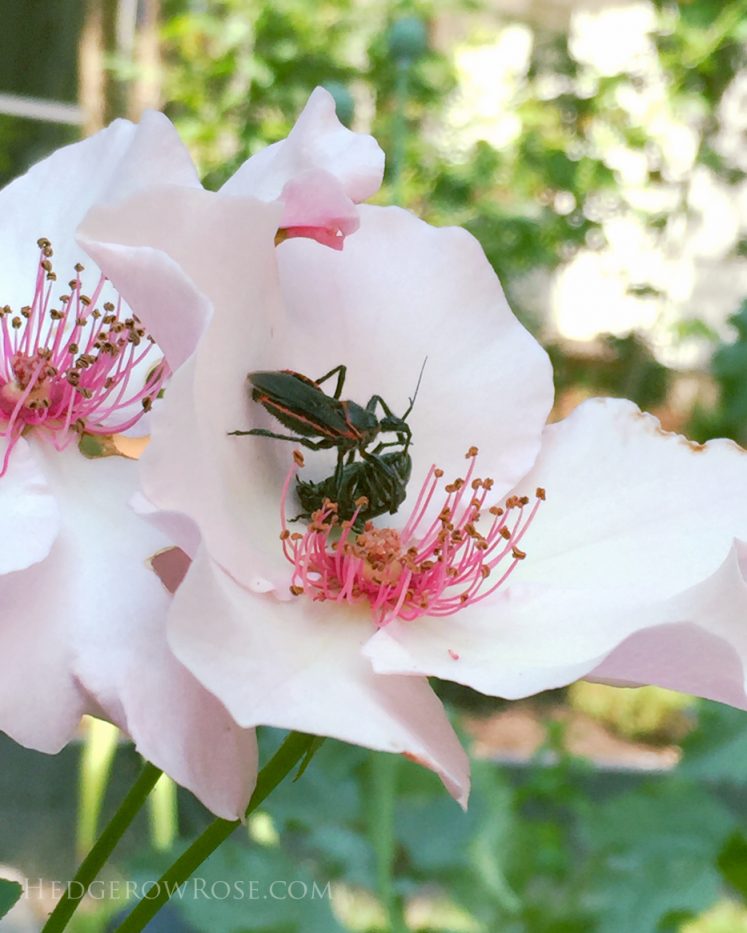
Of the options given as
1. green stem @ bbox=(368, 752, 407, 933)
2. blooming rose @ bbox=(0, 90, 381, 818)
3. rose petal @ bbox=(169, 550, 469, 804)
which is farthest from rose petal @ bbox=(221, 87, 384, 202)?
green stem @ bbox=(368, 752, 407, 933)

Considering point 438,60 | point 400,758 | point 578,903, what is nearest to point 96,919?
point 400,758

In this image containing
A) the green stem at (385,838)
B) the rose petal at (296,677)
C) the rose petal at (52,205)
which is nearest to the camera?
the rose petal at (296,677)

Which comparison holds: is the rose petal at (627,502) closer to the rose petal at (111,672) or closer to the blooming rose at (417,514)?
the blooming rose at (417,514)

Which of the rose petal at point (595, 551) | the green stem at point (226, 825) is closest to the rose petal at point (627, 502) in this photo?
the rose petal at point (595, 551)

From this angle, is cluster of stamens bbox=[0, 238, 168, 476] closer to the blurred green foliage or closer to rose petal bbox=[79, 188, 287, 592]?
rose petal bbox=[79, 188, 287, 592]

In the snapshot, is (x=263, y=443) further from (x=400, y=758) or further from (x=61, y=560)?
(x=400, y=758)

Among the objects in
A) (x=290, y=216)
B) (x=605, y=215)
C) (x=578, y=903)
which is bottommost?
(x=578, y=903)

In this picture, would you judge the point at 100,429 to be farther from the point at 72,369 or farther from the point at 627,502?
the point at 627,502
